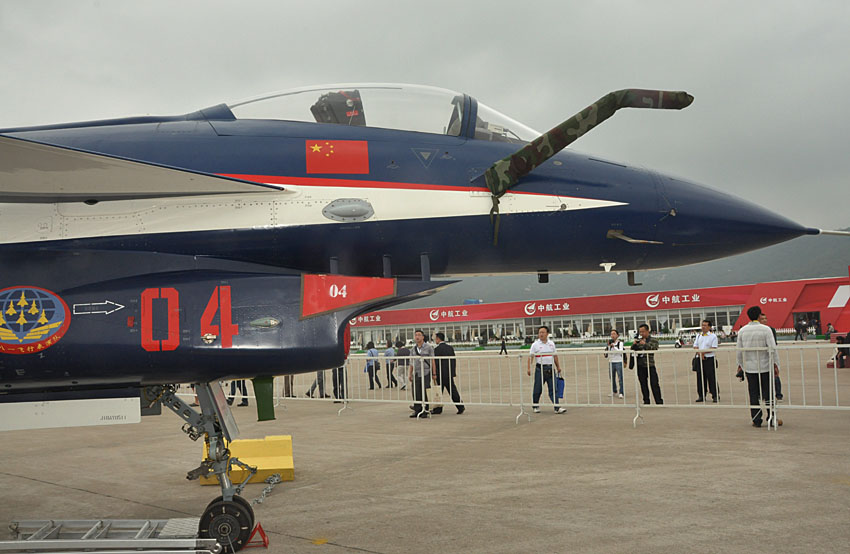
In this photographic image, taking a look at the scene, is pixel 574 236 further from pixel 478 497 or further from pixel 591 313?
pixel 591 313

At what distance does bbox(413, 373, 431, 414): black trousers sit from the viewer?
1285 cm

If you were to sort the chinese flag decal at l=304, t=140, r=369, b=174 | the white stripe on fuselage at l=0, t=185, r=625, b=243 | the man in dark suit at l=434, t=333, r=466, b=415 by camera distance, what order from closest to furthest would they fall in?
the white stripe on fuselage at l=0, t=185, r=625, b=243 < the chinese flag decal at l=304, t=140, r=369, b=174 < the man in dark suit at l=434, t=333, r=466, b=415

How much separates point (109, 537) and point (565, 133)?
14.9 ft

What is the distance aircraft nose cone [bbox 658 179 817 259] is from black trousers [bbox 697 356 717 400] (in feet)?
26.1

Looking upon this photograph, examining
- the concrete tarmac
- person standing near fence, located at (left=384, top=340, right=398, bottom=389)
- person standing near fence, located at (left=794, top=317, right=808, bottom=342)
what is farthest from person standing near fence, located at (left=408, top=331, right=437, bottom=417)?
person standing near fence, located at (left=794, top=317, right=808, bottom=342)

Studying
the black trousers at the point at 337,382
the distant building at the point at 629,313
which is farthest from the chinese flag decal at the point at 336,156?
the distant building at the point at 629,313

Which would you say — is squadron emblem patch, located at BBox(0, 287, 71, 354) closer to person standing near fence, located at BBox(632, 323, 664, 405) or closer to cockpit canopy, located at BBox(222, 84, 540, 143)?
cockpit canopy, located at BBox(222, 84, 540, 143)

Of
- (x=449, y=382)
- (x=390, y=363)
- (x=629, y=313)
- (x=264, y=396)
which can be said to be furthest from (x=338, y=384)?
(x=629, y=313)

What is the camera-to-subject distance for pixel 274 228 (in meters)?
4.67

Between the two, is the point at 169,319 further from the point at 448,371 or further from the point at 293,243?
the point at 448,371

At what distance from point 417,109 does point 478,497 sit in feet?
11.6

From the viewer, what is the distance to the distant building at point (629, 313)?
4247 cm

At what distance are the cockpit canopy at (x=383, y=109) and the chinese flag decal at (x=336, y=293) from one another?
4.41ft

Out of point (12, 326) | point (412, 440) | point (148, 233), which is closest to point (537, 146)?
point (148, 233)
